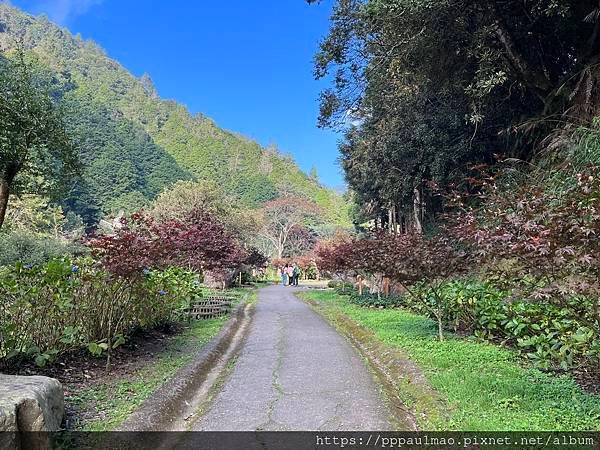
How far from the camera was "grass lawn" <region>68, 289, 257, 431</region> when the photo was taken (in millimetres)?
3624

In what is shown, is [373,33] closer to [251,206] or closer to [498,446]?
[498,446]

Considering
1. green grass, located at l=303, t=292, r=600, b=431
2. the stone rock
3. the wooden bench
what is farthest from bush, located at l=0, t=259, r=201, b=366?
green grass, located at l=303, t=292, r=600, b=431

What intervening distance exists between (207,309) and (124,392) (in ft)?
21.5

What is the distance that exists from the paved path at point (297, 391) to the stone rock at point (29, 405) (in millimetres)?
1187

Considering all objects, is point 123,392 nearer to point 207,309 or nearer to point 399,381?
point 399,381

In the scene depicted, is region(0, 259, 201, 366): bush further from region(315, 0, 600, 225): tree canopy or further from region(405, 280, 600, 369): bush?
region(315, 0, 600, 225): tree canopy

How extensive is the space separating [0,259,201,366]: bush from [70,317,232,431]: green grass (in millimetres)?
533

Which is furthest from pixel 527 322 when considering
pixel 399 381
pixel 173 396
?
pixel 173 396

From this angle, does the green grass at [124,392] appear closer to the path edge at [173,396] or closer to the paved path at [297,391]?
the path edge at [173,396]

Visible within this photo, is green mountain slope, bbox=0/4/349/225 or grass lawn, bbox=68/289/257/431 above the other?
green mountain slope, bbox=0/4/349/225

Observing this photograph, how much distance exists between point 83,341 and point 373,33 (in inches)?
322

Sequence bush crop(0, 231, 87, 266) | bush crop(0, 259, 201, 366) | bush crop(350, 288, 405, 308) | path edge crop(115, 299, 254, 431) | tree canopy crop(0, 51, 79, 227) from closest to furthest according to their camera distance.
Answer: path edge crop(115, 299, 254, 431), bush crop(0, 259, 201, 366), tree canopy crop(0, 51, 79, 227), bush crop(350, 288, 405, 308), bush crop(0, 231, 87, 266)

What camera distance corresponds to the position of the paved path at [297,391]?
387 cm

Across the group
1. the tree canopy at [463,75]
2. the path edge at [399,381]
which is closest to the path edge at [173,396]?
the path edge at [399,381]
